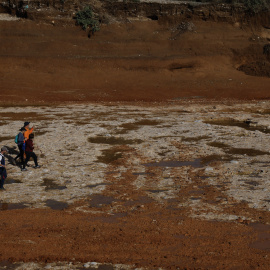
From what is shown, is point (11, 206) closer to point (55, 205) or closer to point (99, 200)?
point (55, 205)

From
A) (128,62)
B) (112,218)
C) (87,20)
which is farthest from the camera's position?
(87,20)

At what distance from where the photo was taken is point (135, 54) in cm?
3656

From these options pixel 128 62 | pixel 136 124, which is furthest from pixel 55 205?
pixel 128 62

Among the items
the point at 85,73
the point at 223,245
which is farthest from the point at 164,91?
the point at 223,245

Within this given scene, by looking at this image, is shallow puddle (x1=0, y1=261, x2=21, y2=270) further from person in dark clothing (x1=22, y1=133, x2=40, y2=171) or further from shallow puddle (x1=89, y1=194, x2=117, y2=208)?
person in dark clothing (x1=22, y1=133, x2=40, y2=171)

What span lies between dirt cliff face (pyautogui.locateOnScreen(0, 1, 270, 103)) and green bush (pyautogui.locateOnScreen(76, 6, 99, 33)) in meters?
0.65

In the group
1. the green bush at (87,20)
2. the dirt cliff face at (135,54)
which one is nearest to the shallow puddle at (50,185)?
the dirt cliff face at (135,54)

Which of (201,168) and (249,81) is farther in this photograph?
(249,81)

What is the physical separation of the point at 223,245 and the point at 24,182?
5822 mm

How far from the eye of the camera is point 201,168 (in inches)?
495

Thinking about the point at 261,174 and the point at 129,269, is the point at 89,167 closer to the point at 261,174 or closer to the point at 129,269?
the point at 261,174

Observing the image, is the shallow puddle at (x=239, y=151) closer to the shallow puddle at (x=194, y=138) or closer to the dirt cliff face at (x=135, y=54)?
the shallow puddle at (x=194, y=138)

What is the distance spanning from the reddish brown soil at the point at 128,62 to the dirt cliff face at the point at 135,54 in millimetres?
68

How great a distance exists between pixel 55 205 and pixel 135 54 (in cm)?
2811
